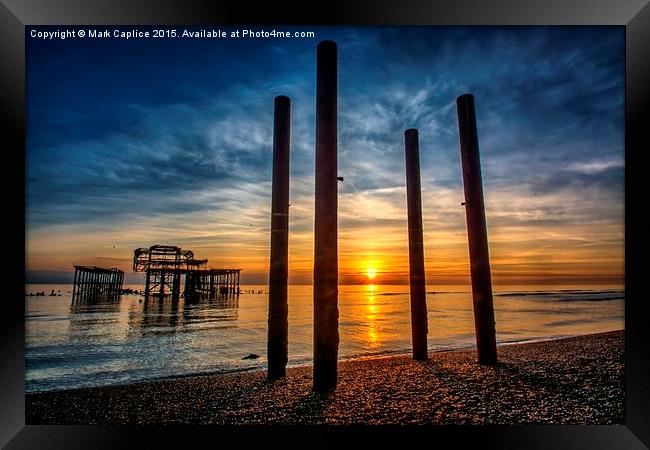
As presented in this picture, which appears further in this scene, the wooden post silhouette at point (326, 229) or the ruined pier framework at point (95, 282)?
the ruined pier framework at point (95, 282)

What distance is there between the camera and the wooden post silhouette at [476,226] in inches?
259

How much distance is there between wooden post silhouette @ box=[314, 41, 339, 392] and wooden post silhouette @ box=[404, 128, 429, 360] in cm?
290

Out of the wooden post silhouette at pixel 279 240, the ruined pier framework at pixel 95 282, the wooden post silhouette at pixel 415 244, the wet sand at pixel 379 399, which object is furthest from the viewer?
the ruined pier framework at pixel 95 282

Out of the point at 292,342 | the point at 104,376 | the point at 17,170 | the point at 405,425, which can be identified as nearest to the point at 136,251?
the point at 292,342

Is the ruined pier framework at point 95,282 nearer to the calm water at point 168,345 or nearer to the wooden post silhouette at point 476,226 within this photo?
the calm water at point 168,345

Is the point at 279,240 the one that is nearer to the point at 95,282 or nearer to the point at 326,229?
the point at 326,229

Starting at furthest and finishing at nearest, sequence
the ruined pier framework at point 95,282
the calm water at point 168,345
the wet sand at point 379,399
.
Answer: the ruined pier framework at point 95,282, the calm water at point 168,345, the wet sand at point 379,399

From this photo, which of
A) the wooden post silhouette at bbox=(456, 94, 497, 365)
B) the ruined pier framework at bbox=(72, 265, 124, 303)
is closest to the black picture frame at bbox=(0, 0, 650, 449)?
the wooden post silhouette at bbox=(456, 94, 497, 365)

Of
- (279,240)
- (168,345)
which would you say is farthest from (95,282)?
(279,240)

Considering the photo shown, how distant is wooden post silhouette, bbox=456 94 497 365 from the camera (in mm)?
6578

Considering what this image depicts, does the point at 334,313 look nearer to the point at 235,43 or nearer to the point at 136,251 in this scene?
the point at 235,43

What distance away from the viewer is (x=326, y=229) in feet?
17.6

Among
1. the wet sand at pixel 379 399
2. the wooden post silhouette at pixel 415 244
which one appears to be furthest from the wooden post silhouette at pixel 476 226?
the wooden post silhouette at pixel 415 244
